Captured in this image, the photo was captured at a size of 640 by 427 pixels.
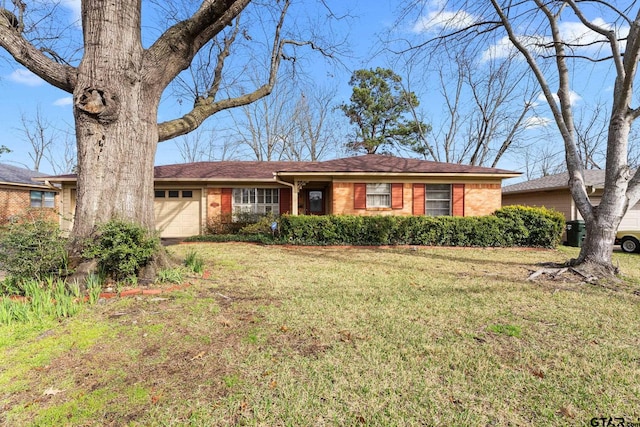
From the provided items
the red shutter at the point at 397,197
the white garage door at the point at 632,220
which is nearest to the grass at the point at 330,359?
the red shutter at the point at 397,197

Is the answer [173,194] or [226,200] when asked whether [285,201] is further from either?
[173,194]

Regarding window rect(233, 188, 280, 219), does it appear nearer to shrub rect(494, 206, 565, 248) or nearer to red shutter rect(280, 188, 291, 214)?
red shutter rect(280, 188, 291, 214)

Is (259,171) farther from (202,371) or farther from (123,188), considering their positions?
(202,371)

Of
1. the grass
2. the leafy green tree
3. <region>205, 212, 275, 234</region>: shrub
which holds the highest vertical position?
the leafy green tree

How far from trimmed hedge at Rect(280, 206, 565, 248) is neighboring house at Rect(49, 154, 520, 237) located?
5.45ft

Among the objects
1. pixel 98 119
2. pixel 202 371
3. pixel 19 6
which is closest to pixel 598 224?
pixel 202 371

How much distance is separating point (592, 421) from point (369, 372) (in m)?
1.54

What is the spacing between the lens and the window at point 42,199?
59.7 ft

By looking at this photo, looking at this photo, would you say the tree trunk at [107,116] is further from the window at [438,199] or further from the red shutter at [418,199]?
the window at [438,199]

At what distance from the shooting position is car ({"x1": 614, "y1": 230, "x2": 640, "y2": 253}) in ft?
34.3

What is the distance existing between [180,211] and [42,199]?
11.3 meters

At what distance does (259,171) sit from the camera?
15.7 meters

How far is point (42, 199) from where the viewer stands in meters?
18.7

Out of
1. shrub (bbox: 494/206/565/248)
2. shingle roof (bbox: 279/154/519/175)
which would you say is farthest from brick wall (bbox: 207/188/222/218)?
shrub (bbox: 494/206/565/248)
